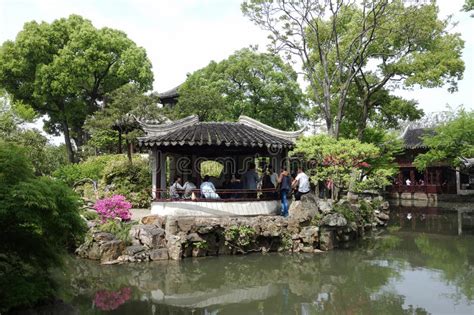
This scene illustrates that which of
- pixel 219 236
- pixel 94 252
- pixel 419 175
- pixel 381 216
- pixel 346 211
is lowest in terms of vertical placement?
pixel 94 252

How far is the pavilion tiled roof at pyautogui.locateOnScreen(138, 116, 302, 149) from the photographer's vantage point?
12.0 m

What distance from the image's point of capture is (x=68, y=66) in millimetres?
28688

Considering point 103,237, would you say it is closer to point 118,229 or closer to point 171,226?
point 118,229

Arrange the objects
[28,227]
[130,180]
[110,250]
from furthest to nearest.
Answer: [130,180]
[110,250]
[28,227]

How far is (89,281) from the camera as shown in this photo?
9242mm

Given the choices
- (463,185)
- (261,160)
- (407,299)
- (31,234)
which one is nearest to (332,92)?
(261,160)

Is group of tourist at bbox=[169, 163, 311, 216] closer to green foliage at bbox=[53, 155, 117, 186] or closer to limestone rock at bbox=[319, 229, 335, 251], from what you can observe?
limestone rock at bbox=[319, 229, 335, 251]

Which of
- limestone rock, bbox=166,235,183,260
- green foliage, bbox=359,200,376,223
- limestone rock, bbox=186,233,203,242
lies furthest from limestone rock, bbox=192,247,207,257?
green foliage, bbox=359,200,376,223

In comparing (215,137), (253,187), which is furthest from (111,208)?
(253,187)

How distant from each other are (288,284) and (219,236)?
3.24 m

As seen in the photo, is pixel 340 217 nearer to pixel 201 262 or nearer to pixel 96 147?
pixel 201 262

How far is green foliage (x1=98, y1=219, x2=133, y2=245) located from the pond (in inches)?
38.5

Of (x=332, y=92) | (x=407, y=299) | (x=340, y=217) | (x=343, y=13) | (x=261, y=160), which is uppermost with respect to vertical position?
(x=343, y=13)

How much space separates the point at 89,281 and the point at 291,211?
→ 5900mm
